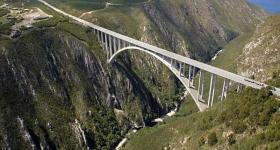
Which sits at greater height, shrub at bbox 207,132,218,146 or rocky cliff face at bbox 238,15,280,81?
rocky cliff face at bbox 238,15,280,81

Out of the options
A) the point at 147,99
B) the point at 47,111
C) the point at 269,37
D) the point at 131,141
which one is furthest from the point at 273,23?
the point at 47,111

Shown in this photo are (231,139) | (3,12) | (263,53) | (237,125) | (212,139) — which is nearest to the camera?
(231,139)

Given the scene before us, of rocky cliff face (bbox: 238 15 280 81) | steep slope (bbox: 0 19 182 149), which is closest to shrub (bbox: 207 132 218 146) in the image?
rocky cliff face (bbox: 238 15 280 81)

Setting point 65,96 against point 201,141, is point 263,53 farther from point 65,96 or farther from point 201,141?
point 65,96

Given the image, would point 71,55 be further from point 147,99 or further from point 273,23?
point 273,23

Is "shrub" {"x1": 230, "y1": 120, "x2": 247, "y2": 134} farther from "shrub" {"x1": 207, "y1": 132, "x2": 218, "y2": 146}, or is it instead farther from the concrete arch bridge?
the concrete arch bridge

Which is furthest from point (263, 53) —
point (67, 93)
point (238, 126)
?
point (67, 93)

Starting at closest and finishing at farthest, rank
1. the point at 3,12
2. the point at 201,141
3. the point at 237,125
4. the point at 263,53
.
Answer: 1. the point at 237,125
2. the point at 201,141
3. the point at 263,53
4. the point at 3,12
